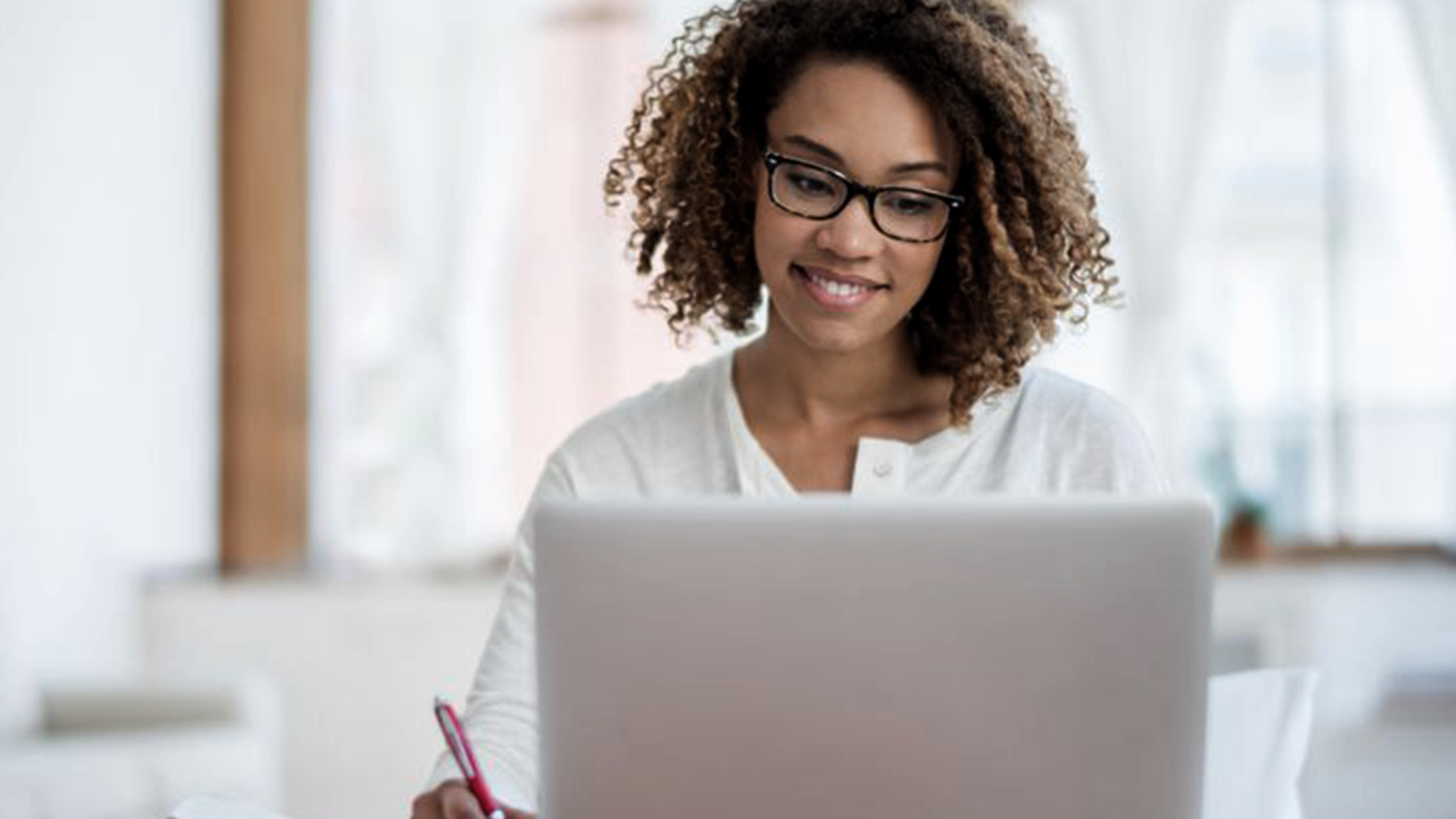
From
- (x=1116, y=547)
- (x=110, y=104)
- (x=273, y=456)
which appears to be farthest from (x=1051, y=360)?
(x=1116, y=547)

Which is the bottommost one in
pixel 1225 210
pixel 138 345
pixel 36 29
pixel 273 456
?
pixel 273 456

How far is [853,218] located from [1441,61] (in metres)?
3.44

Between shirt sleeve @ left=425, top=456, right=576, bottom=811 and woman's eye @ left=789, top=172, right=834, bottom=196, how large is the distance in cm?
42

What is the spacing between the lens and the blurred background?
4480 mm

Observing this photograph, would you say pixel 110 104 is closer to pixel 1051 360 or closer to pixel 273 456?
pixel 273 456

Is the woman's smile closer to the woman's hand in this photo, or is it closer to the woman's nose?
the woman's nose

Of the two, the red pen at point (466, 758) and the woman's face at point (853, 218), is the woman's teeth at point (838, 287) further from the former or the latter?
the red pen at point (466, 758)

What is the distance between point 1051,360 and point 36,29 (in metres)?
2.47

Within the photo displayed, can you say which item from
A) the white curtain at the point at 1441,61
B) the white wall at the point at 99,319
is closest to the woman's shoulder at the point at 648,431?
the white wall at the point at 99,319

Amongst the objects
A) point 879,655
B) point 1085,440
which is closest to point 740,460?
point 1085,440

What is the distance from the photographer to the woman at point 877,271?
1762 mm

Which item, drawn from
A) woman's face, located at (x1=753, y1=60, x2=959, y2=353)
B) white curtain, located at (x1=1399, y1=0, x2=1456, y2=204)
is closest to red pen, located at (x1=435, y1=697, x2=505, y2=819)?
woman's face, located at (x1=753, y1=60, x2=959, y2=353)

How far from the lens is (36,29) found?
378 cm

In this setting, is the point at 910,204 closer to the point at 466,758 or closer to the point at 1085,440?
the point at 1085,440
